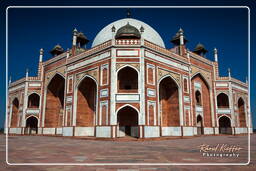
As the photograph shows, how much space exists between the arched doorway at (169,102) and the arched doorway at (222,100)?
1128 centimetres

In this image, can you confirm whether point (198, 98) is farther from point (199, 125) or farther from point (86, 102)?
point (86, 102)

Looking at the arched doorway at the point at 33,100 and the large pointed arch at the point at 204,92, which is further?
the arched doorway at the point at 33,100

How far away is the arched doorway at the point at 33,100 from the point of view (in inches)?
1196

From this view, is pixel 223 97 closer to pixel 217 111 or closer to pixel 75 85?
pixel 217 111

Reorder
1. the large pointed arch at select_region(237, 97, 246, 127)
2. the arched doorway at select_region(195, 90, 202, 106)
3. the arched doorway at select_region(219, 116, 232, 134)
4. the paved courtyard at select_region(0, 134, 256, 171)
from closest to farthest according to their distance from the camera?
1. the paved courtyard at select_region(0, 134, 256, 171)
2. the arched doorway at select_region(195, 90, 202, 106)
3. the arched doorway at select_region(219, 116, 232, 134)
4. the large pointed arch at select_region(237, 97, 246, 127)

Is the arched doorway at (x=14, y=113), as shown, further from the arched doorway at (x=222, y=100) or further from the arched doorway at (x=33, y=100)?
the arched doorway at (x=222, y=100)

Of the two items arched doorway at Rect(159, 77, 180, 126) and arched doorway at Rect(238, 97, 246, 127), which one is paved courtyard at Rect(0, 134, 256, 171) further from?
arched doorway at Rect(238, 97, 246, 127)

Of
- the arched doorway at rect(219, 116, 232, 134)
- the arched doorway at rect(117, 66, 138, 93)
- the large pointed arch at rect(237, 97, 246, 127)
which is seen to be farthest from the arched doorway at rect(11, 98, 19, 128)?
the large pointed arch at rect(237, 97, 246, 127)

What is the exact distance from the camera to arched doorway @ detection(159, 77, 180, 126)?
74.0 feet

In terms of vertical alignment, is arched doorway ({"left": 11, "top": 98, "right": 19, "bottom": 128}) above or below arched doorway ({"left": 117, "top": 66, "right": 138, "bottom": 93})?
below

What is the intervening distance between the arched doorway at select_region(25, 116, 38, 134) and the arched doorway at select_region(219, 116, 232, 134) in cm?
2705

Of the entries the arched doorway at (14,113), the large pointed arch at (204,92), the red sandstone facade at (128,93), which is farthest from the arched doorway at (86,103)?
the arched doorway at (14,113)

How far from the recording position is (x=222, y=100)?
31.6 meters

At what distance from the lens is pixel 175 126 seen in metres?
22.2
